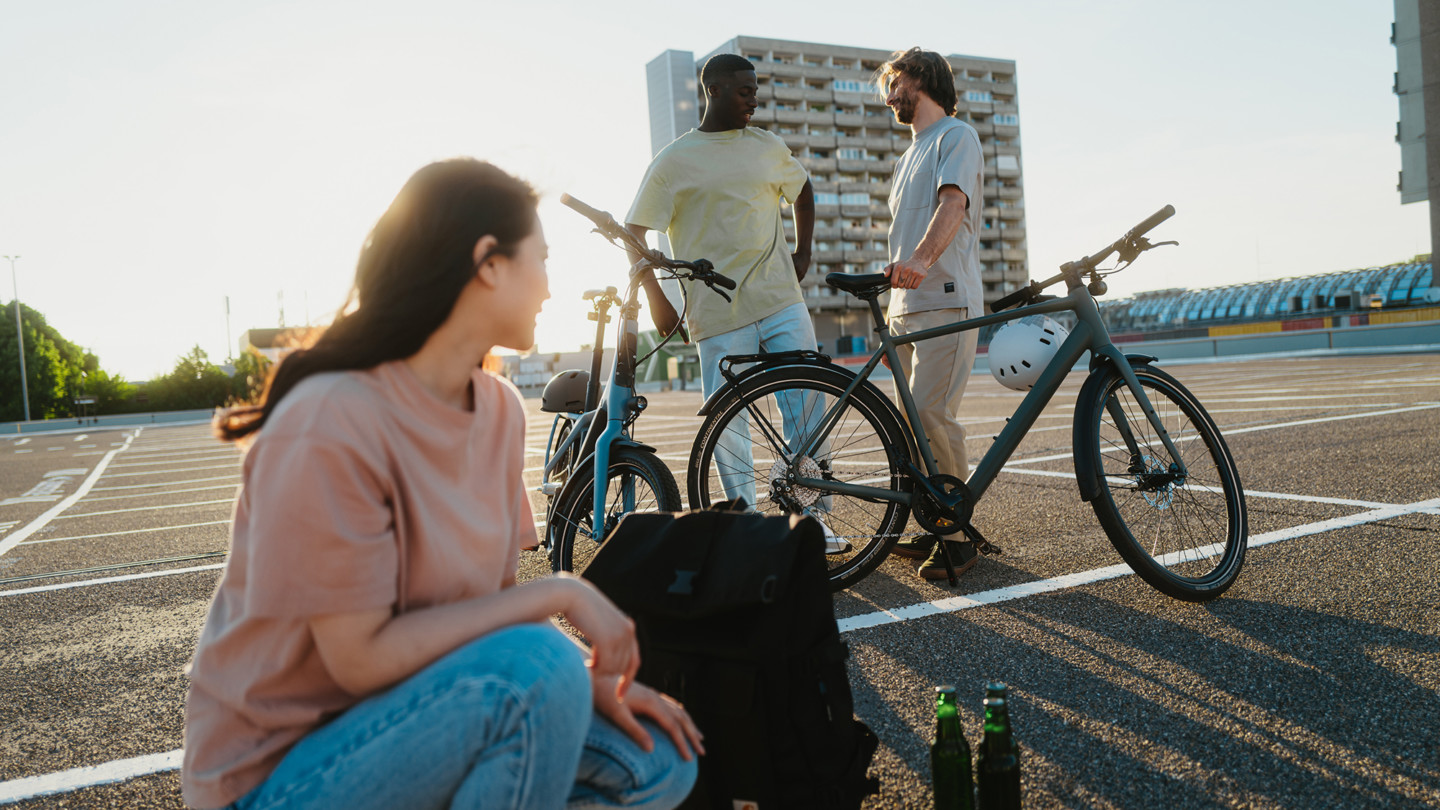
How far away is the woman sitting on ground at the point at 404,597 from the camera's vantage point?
121 cm

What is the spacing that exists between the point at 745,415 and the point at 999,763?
206 cm

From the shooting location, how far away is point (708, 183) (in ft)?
13.4

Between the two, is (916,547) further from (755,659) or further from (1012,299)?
(755,659)

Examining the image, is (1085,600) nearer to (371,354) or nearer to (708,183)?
(708,183)

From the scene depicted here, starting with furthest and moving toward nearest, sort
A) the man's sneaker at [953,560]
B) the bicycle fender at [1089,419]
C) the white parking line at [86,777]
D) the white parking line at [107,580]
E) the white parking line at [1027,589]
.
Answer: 1. the white parking line at [107,580]
2. the man's sneaker at [953,560]
3. the white parking line at [1027,589]
4. the bicycle fender at [1089,419]
5. the white parking line at [86,777]

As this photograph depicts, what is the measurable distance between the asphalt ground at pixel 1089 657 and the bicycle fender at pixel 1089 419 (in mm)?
418

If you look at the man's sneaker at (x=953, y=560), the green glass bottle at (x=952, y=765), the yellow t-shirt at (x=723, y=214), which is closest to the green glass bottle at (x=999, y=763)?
the green glass bottle at (x=952, y=765)

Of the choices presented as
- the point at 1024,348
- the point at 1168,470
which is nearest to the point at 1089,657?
the point at 1168,470

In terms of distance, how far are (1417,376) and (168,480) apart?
16.4 meters

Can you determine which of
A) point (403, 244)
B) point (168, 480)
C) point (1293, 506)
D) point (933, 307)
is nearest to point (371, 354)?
point (403, 244)

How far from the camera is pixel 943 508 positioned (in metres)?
3.39

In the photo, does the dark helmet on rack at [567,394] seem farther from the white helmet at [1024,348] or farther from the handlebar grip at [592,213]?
the white helmet at [1024,348]

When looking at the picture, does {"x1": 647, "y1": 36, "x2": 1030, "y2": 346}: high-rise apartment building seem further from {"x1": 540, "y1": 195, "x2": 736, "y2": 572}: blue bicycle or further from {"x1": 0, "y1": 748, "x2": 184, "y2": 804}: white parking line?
{"x1": 0, "y1": 748, "x2": 184, "y2": 804}: white parking line

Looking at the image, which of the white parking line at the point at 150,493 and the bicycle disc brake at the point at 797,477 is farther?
the white parking line at the point at 150,493
